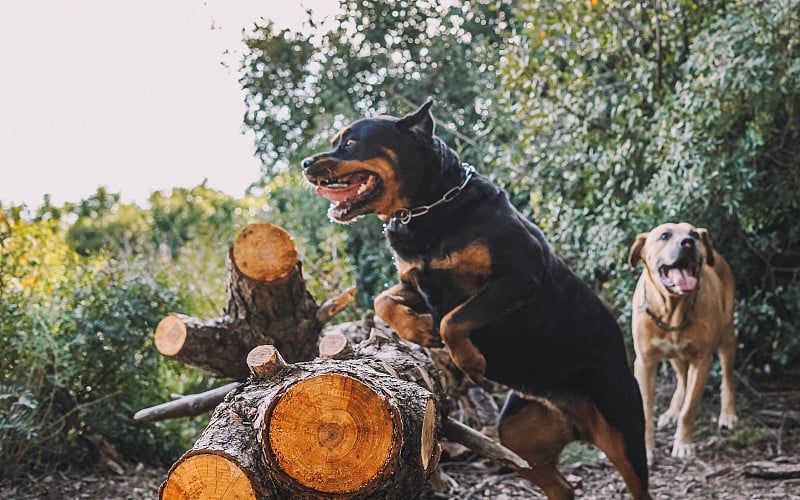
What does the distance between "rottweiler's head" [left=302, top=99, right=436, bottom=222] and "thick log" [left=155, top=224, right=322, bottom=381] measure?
811mm

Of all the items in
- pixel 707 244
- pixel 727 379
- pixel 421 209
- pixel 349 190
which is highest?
pixel 707 244

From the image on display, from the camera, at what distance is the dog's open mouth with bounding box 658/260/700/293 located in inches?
190

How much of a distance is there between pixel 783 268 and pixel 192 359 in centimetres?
468

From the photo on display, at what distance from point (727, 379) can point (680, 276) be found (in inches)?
48.7

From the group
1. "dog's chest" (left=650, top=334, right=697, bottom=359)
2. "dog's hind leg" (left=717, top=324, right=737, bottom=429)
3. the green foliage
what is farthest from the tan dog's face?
"dog's hind leg" (left=717, top=324, right=737, bottom=429)

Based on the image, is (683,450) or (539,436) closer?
(539,436)

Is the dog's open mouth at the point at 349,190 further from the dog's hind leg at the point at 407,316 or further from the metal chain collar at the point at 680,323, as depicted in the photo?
the metal chain collar at the point at 680,323

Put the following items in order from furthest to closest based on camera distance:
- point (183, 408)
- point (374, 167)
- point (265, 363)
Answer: point (183, 408), point (374, 167), point (265, 363)

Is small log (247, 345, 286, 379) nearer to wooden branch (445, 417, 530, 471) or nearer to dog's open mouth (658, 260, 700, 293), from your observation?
wooden branch (445, 417, 530, 471)

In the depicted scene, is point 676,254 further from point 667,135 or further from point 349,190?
point 349,190

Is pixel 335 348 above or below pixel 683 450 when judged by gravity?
above

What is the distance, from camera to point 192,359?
4.07 meters

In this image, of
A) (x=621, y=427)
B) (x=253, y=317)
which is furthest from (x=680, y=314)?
(x=253, y=317)

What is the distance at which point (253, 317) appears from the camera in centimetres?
407
